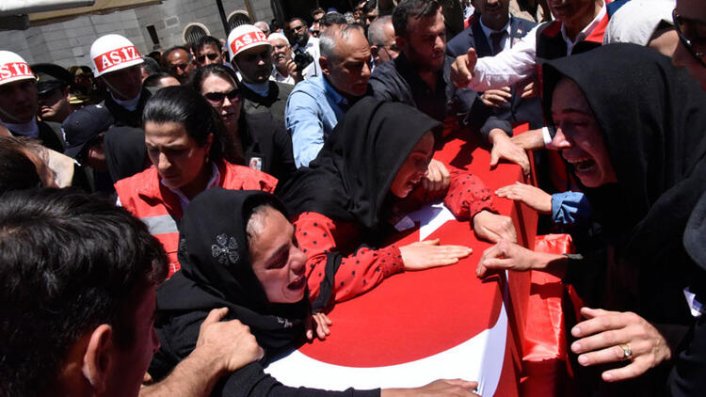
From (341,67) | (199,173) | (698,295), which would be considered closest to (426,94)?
(341,67)

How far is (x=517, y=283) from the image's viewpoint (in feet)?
7.00

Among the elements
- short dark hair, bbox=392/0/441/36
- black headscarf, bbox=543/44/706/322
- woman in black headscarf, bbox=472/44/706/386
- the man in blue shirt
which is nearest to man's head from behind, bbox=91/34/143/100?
the man in blue shirt

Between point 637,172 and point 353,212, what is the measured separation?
103cm

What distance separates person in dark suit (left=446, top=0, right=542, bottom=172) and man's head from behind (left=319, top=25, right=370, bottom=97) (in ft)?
2.46

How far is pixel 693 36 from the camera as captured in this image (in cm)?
143

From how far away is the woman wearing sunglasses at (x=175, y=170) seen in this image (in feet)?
7.91

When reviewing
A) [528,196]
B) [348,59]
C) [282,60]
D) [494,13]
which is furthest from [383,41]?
[528,196]

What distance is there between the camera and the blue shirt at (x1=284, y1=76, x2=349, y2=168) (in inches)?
125

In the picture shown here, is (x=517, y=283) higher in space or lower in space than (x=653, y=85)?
lower

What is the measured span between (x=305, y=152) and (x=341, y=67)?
2.07ft

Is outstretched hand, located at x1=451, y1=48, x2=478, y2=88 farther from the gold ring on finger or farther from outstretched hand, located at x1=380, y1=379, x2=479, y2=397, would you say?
outstretched hand, located at x1=380, y1=379, x2=479, y2=397

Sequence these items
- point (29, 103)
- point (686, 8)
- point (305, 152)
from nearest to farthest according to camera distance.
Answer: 1. point (686, 8)
2. point (305, 152)
3. point (29, 103)

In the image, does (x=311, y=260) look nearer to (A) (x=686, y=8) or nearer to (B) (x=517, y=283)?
(B) (x=517, y=283)

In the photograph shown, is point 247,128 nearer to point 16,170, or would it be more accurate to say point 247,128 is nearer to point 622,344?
point 16,170
